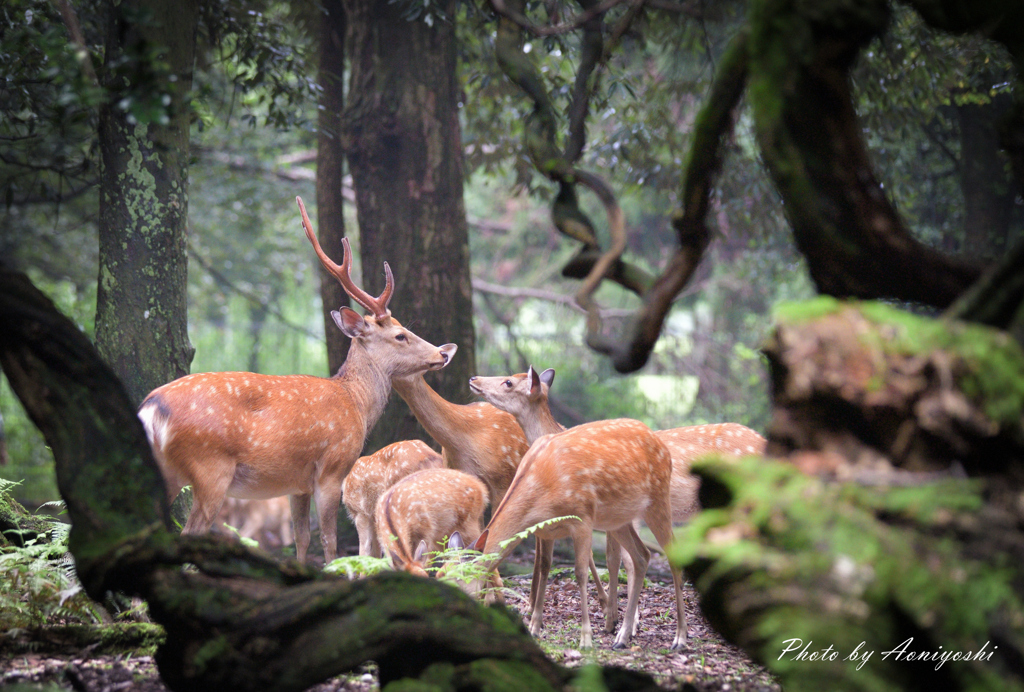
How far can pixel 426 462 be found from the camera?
518cm

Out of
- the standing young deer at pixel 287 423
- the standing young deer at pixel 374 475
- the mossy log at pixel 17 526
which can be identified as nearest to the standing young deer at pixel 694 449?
Result: the standing young deer at pixel 374 475

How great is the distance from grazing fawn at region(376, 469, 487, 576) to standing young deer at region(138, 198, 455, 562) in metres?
0.74

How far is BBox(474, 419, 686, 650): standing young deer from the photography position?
3.90 metres

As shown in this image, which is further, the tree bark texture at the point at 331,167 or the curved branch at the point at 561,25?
the tree bark texture at the point at 331,167

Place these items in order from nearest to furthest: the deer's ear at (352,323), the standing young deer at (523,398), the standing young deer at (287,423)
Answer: the standing young deer at (287,423)
the standing young deer at (523,398)
the deer's ear at (352,323)

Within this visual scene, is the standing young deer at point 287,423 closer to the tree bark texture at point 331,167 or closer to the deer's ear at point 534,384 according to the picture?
the deer's ear at point 534,384

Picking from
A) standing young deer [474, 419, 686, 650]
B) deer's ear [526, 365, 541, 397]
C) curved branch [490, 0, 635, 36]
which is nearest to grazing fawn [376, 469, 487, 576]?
standing young deer [474, 419, 686, 650]

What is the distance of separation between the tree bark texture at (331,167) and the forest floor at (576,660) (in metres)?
2.60

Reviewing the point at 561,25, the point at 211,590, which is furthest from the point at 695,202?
the point at 211,590

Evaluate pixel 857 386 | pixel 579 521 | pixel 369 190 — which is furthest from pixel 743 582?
pixel 369 190

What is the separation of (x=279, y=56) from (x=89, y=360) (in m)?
3.93

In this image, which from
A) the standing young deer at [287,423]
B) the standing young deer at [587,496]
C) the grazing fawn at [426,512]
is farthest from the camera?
the standing young deer at [287,423]

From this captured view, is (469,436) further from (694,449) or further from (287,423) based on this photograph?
(694,449)

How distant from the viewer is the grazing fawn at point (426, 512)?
4078mm
